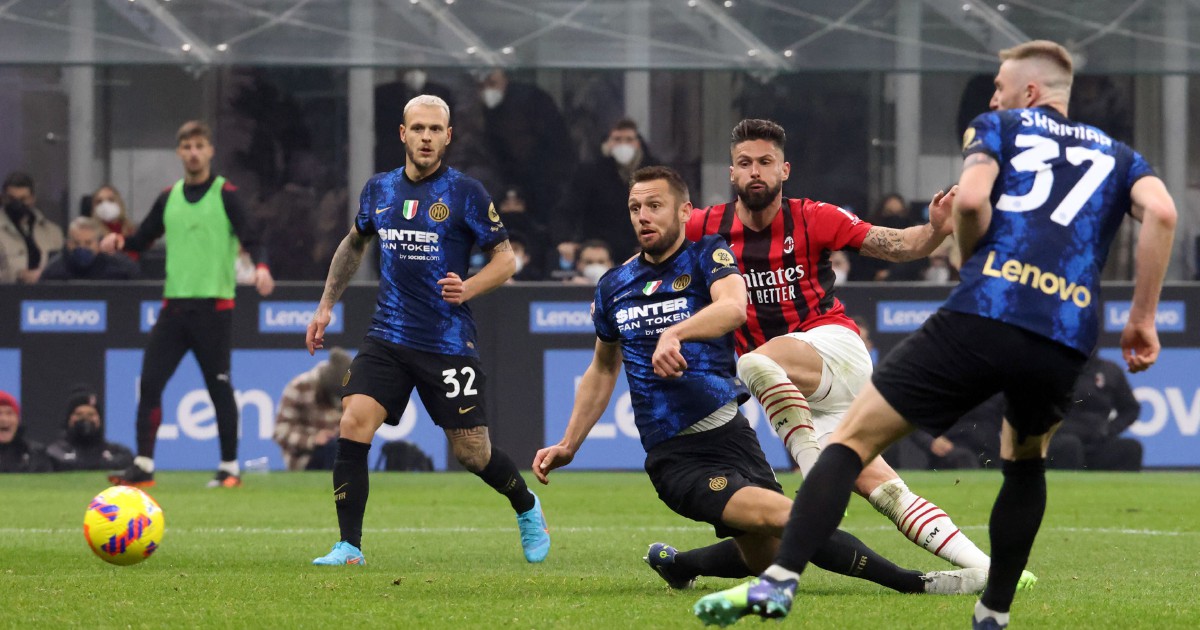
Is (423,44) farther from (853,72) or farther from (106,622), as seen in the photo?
(106,622)

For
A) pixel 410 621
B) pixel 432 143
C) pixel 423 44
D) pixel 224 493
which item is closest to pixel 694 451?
pixel 410 621

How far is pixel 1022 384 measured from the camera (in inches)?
201

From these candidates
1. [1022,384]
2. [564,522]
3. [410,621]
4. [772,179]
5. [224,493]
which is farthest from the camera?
[224,493]

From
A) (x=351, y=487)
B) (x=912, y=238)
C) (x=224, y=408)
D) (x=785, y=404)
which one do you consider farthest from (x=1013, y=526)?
(x=224, y=408)

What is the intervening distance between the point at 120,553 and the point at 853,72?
10.6 m

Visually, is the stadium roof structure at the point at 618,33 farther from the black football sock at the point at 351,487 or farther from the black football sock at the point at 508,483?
the black football sock at the point at 351,487

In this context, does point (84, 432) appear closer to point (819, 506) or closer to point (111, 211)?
point (111, 211)

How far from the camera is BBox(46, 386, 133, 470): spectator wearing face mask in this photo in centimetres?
1552

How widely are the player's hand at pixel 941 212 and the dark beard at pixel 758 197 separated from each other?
891 millimetres

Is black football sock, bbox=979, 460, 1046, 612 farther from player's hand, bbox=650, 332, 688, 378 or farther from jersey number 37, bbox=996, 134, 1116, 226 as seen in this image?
player's hand, bbox=650, 332, 688, 378

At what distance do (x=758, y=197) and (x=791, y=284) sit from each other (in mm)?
414

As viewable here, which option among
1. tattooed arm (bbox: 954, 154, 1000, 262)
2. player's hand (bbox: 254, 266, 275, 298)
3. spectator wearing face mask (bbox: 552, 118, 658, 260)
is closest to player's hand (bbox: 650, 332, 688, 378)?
tattooed arm (bbox: 954, 154, 1000, 262)

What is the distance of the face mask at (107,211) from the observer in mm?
16609

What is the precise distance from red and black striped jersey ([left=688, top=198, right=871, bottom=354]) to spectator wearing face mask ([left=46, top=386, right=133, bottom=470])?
30.1ft
